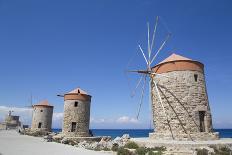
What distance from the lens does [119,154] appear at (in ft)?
35.6

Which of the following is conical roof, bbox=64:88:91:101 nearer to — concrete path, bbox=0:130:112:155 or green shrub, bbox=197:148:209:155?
concrete path, bbox=0:130:112:155

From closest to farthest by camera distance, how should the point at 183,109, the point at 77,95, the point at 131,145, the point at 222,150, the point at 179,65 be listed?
the point at 222,150, the point at 131,145, the point at 183,109, the point at 179,65, the point at 77,95

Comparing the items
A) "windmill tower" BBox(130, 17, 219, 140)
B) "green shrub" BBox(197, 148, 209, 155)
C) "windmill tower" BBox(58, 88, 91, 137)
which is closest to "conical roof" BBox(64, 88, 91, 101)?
"windmill tower" BBox(58, 88, 91, 137)

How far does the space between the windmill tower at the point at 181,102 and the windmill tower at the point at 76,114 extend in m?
10.4

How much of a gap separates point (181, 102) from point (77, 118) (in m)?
12.9

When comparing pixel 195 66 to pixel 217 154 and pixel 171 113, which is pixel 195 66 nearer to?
pixel 171 113

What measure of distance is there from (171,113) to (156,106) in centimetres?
139

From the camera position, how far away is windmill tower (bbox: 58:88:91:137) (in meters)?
24.0

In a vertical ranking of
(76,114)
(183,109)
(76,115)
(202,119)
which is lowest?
(202,119)

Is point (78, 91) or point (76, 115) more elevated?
point (78, 91)

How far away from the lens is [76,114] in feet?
79.2

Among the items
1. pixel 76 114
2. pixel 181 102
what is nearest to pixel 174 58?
pixel 181 102

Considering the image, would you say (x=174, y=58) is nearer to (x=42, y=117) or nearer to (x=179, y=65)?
(x=179, y=65)

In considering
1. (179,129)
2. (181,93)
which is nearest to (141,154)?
(179,129)
